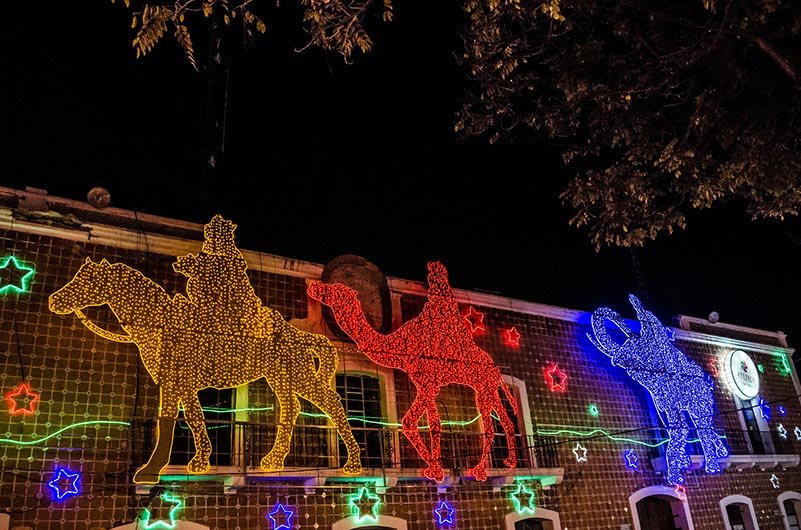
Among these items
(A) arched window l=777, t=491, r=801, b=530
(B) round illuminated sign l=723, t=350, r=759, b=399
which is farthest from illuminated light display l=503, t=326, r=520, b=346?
(A) arched window l=777, t=491, r=801, b=530

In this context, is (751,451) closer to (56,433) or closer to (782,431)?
(782,431)

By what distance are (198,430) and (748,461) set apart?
14851mm

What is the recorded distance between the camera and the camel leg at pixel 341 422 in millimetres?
11065

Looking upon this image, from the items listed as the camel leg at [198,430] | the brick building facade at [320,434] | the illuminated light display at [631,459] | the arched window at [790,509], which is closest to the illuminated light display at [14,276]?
the brick building facade at [320,434]

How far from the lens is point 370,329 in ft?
40.1

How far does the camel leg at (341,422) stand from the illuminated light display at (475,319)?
4.37m

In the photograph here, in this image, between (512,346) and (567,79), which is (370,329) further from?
(567,79)

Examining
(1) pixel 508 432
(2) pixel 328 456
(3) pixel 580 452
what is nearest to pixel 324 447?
(2) pixel 328 456

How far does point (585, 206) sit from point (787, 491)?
1341 centimetres

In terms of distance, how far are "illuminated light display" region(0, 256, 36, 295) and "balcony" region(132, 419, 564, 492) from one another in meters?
2.79

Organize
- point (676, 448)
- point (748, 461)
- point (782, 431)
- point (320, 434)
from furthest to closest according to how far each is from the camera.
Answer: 1. point (782, 431)
2. point (748, 461)
3. point (676, 448)
4. point (320, 434)

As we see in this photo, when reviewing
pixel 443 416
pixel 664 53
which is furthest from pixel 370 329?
pixel 664 53

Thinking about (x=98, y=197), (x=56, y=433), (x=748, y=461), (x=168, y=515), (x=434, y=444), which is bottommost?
(x=168, y=515)

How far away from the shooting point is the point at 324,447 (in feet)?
38.5
